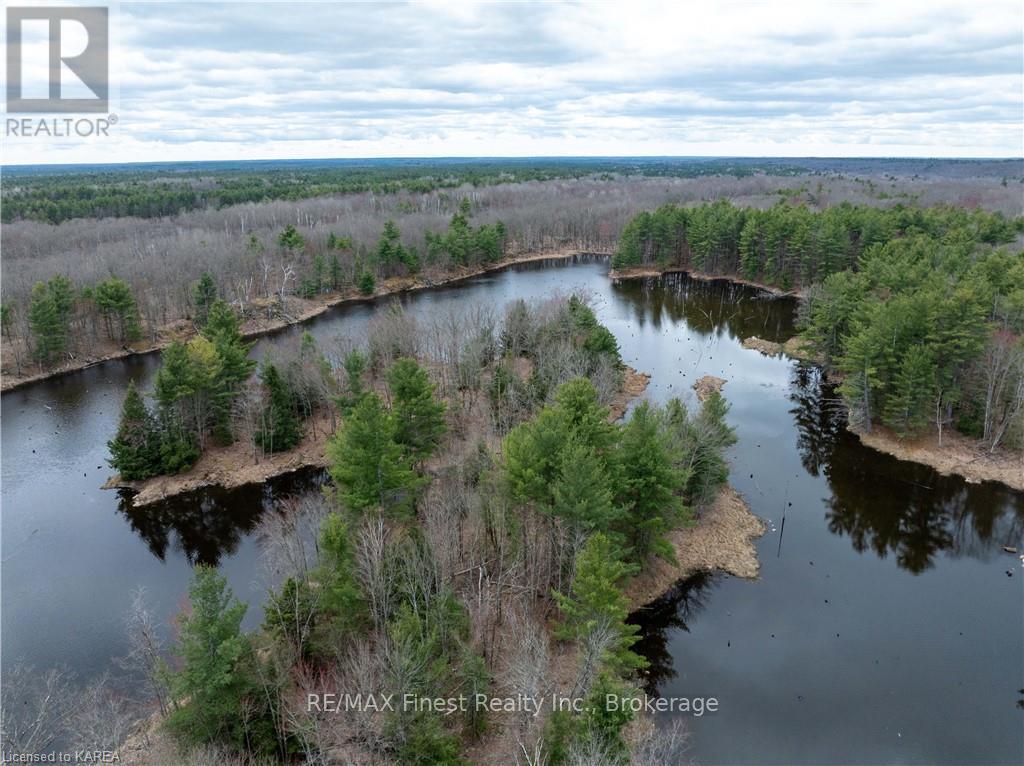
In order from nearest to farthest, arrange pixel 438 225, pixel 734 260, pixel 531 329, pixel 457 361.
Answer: pixel 457 361 → pixel 531 329 → pixel 734 260 → pixel 438 225

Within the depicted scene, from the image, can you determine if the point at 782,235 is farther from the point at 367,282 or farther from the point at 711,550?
the point at 711,550

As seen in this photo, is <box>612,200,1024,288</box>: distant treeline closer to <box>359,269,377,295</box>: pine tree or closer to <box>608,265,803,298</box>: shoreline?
<box>608,265,803,298</box>: shoreline

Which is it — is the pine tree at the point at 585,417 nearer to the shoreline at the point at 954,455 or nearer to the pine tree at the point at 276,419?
the pine tree at the point at 276,419

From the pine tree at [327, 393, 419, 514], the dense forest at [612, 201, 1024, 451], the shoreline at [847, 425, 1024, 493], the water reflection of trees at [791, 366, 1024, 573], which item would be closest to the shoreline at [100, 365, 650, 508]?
the pine tree at [327, 393, 419, 514]

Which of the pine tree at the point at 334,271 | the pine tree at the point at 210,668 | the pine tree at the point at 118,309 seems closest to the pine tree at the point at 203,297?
the pine tree at the point at 118,309

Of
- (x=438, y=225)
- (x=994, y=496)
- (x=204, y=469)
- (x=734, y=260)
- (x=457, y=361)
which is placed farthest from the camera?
(x=438, y=225)

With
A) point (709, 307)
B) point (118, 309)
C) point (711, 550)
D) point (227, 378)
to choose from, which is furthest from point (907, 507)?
point (118, 309)

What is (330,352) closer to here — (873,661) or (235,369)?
(235,369)

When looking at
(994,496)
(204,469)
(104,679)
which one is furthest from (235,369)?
(994,496)
